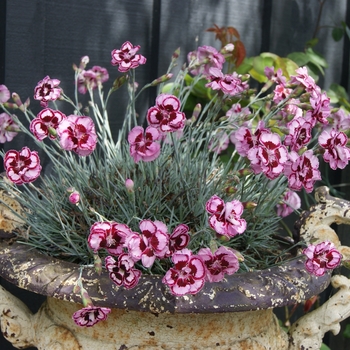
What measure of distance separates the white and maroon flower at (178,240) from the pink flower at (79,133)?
20 centimetres

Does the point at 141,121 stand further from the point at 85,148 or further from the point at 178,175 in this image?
the point at 85,148

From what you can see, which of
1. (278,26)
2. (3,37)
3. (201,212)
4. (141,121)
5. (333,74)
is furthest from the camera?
(333,74)

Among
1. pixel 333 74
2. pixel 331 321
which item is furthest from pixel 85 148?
pixel 333 74

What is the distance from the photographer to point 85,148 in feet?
3.41

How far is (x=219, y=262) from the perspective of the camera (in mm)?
988

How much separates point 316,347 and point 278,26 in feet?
4.52

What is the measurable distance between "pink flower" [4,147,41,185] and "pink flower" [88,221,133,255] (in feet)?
0.54

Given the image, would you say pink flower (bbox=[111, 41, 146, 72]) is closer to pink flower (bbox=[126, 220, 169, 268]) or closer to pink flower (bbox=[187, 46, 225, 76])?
pink flower (bbox=[187, 46, 225, 76])

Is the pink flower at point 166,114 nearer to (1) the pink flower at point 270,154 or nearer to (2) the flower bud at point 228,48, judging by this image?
(1) the pink flower at point 270,154

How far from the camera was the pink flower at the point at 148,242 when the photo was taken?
37.9 inches

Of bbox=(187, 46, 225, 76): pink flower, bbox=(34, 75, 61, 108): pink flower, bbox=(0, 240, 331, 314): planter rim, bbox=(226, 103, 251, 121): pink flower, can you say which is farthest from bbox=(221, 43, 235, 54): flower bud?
bbox=(0, 240, 331, 314): planter rim

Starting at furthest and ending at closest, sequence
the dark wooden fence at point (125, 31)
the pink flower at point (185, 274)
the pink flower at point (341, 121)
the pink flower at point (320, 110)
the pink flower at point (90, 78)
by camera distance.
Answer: the dark wooden fence at point (125, 31)
the pink flower at point (90, 78)
the pink flower at point (341, 121)
the pink flower at point (320, 110)
the pink flower at point (185, 274)

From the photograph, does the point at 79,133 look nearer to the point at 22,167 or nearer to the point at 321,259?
the point at 22,167

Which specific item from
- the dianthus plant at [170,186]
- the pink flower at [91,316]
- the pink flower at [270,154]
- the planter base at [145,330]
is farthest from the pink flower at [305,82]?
the pink flower at [91,316]
